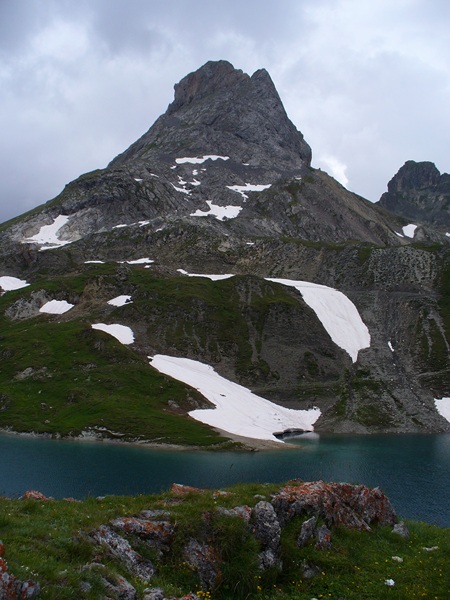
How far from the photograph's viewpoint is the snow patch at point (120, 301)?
12062 centimetres

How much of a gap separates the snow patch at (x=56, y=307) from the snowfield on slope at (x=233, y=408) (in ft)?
121

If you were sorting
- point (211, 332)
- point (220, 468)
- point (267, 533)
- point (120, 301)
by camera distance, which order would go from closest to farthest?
point (267, 533)
point (220, 468)
point (211, 332)
point (120, 301)

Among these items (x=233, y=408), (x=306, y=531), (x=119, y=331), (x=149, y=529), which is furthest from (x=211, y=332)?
(x=149, y=529)

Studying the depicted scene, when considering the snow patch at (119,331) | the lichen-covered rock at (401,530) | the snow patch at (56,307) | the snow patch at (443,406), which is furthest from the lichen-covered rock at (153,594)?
the snow patch at (56,307)

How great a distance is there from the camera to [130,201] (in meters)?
190

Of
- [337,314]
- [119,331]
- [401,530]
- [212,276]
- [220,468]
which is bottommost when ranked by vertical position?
[220,468]

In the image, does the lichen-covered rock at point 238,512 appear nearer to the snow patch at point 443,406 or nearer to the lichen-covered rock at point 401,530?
the lichen-covered rock at point 401,530

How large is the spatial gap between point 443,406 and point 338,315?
122 ft

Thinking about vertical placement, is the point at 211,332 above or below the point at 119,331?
above

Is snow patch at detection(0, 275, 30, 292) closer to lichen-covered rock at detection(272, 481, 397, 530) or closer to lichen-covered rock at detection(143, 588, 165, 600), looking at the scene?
lichen-covered rock at detection(272, 481, 397, 530)

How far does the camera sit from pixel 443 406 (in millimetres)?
92750

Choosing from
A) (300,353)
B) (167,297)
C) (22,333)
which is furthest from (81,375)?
(300,353)

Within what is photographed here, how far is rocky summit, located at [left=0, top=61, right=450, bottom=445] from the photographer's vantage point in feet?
266

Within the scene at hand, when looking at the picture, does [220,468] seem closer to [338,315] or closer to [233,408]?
[233,408]
